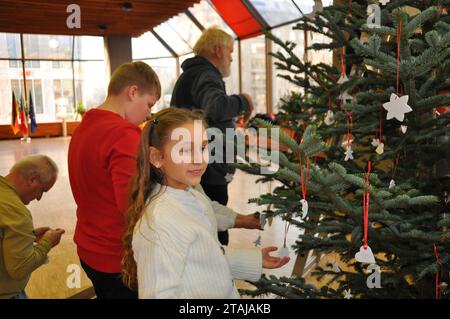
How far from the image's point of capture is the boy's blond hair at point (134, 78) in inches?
57.0

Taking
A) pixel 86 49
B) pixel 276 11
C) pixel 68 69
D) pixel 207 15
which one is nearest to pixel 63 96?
pixel 68 69

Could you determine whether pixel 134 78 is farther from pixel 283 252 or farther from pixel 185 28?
pixel 185 28

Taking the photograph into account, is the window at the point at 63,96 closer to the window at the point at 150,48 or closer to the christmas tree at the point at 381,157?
the window at the point at 150,48

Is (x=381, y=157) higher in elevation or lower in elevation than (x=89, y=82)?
lower

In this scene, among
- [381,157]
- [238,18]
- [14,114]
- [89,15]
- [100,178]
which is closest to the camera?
[381,157]

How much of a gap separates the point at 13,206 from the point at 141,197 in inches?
32.3

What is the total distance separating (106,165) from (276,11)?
28.2 feet

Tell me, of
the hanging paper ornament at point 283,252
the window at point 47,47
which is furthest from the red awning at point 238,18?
the hanging paper ornament at point 283,252

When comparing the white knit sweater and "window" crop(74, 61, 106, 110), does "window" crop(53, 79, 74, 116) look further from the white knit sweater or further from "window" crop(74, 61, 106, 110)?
the white knit sweater

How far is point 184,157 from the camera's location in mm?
1117

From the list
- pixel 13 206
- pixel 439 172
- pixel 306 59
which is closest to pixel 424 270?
pixel 439 172
